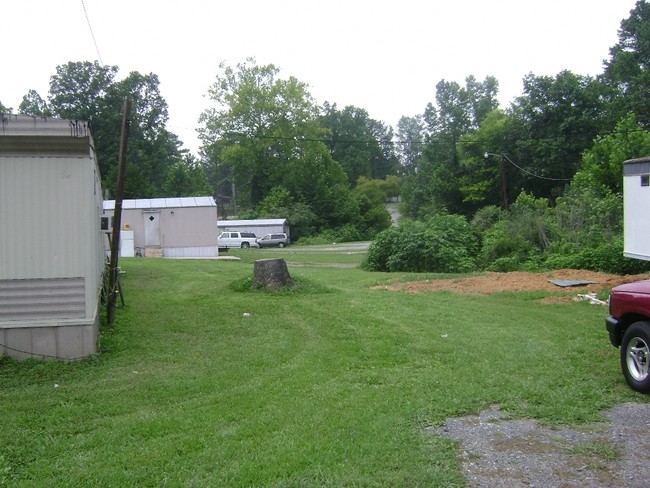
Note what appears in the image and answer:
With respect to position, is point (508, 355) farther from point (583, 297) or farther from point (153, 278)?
point (153, 278)

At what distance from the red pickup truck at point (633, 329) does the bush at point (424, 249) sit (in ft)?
58.9

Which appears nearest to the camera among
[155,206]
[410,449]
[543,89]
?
[410,449]

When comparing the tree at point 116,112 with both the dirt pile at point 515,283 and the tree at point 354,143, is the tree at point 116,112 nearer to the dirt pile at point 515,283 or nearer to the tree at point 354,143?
the tree at point 354,143

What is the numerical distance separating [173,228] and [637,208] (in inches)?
962

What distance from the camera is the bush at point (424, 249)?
25.4 m

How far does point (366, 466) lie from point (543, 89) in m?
50.4

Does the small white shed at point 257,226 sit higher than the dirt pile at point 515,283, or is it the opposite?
the small white shed at point 257,226

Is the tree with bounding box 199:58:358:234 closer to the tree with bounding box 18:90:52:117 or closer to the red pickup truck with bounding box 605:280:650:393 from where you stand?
the tree with bounding box 18:90:52:117

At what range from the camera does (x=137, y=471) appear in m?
4.32

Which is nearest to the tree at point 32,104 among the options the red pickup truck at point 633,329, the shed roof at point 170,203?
the shed roof at point 170,203

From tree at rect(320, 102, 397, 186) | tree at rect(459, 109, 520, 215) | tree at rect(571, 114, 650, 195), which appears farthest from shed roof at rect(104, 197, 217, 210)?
tree at rect(320, 102, 397, 186)

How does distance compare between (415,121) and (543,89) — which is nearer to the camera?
(543,89)

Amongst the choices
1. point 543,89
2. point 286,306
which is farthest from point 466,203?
point 286,306

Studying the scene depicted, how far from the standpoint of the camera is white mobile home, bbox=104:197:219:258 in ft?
109
